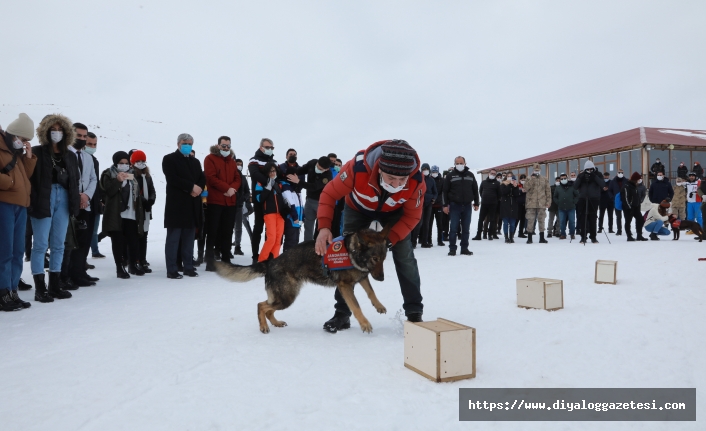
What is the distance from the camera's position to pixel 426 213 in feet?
37.7

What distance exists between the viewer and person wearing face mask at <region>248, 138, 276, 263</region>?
806 centimetres

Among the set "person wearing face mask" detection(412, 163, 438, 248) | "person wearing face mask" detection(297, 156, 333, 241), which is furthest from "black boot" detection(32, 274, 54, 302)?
"person wearing face mask" detection(412, 163, 438, 248)

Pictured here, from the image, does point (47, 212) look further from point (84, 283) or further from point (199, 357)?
point (199, 357)

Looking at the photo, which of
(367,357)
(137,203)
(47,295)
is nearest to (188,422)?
(367,357)

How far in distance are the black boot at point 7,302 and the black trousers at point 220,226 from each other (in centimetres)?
311

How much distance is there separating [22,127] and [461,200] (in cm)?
829

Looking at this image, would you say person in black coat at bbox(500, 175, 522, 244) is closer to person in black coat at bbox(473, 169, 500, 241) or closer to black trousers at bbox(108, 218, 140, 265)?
person in black coat at bbox(473, 169, 500, 241)

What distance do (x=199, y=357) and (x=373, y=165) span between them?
200cm

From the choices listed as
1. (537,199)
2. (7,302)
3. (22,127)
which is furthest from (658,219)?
(7,302)

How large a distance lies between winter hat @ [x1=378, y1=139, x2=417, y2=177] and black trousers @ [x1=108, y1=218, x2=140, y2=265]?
5.40 metres

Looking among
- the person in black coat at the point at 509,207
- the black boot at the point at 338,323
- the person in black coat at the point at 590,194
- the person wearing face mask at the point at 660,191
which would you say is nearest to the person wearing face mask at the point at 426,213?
the person in black coat at the point at 509,207

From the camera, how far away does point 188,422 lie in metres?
2.24

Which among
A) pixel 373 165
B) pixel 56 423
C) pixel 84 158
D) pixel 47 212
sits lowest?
pixel 56 423

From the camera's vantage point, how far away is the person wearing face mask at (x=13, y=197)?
454cm
